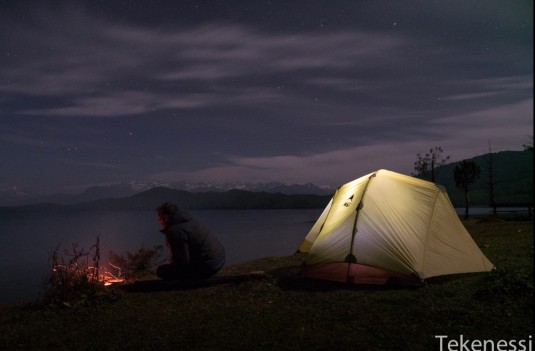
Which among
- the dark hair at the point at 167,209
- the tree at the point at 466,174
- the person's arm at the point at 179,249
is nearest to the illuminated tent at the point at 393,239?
the person's arm at the point at 179,249

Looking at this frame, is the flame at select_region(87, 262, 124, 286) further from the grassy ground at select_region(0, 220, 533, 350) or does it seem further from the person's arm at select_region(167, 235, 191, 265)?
the person's arm at select_region(167, 235, 191, 265)

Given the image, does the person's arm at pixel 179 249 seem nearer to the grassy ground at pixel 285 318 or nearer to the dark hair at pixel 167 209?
the dark hair at pixel 167 209

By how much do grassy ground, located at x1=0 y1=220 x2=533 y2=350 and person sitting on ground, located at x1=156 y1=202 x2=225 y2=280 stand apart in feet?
1.92

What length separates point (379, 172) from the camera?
12367mm

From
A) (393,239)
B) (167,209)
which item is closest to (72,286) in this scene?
(167,209)

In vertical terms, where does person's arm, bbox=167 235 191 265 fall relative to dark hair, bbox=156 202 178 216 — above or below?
below

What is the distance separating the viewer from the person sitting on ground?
33.4ft

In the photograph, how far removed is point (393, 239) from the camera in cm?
1070

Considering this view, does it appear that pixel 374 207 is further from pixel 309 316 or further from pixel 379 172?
pixel 309 316

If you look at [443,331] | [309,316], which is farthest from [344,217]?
[443,331]

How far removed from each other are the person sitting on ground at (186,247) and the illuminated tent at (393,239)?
288 cm

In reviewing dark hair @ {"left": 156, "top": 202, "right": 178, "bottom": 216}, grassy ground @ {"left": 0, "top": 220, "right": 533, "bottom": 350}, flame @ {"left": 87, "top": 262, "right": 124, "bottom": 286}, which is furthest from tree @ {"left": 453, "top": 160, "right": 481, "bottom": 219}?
flame @ {"left": 87, "top": 262, "right": 124, "bottom": 286}

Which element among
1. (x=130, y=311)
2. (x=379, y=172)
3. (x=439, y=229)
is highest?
(x=379, y=172)

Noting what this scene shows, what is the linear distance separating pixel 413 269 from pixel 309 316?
12.2 ft
